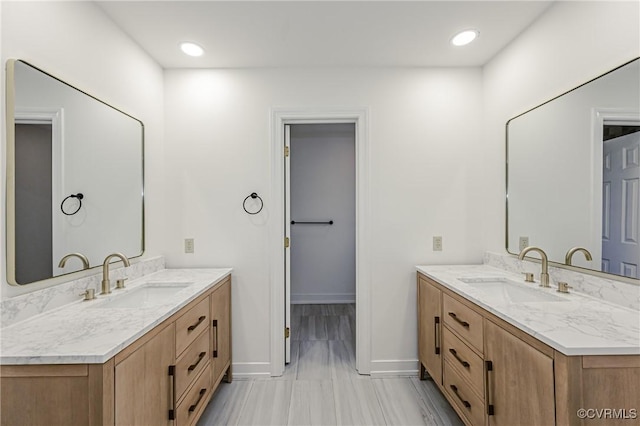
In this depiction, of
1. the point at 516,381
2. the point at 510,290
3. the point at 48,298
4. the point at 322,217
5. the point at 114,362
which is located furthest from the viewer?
the point at 322,217

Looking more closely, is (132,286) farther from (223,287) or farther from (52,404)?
(52,404)

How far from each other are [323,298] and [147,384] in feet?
10.6

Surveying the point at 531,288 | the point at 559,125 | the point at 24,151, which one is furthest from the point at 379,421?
the point at 24,151

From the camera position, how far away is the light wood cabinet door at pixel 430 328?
2033 mm

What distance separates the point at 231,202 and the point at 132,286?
2.93 ft

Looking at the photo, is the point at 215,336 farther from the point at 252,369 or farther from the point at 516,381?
the point at 516,381

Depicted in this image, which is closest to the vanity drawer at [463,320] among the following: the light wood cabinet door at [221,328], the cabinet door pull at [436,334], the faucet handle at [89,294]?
the cabinet door pull at [436,334]

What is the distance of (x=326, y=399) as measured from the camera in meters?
2.10

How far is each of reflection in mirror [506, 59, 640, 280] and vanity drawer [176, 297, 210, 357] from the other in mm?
2074

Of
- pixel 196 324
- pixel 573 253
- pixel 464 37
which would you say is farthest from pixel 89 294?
pixel 464 37

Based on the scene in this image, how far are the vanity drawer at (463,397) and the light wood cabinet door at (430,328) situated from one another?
0.11 m

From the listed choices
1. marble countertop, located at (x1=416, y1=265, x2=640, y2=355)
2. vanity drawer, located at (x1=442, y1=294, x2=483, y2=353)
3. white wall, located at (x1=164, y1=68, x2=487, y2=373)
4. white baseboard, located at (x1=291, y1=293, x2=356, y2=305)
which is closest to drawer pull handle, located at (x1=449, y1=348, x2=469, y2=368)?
vanity drawer, located at (x1=442, y1=294, x2=483, y2=353)

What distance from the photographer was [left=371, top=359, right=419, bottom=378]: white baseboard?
2.40 m

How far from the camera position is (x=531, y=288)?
1.70 m
